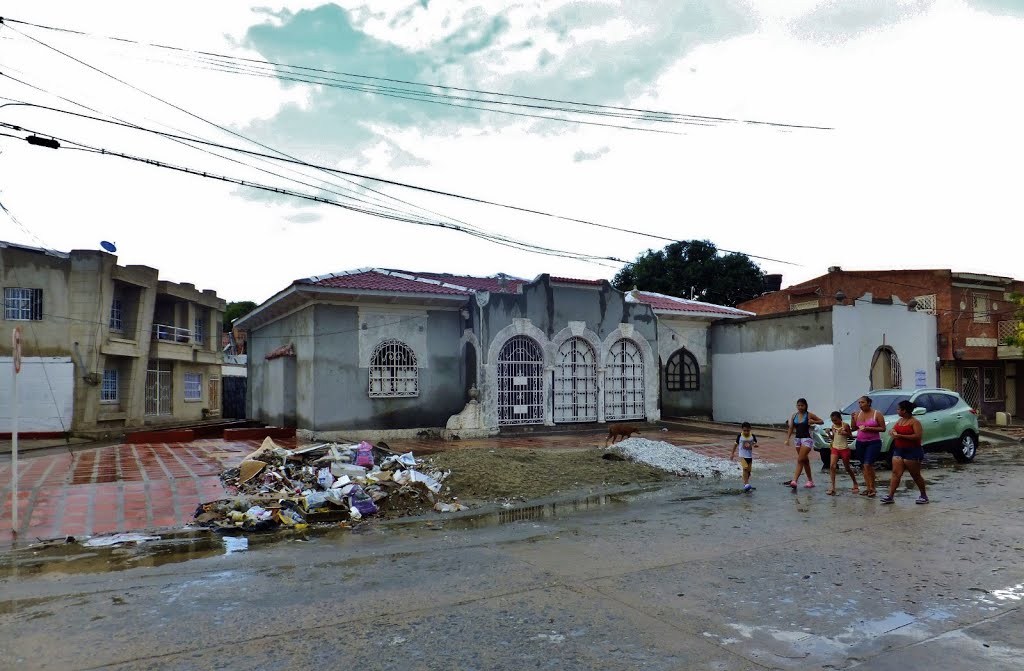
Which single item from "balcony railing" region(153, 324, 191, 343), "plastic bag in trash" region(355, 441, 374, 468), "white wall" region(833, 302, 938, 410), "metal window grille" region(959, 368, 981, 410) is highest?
"balcony railing" region(153, 324, 191, 343)

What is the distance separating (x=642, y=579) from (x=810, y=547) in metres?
2.31

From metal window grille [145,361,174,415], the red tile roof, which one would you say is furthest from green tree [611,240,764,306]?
metal window grille [145,361,174,415]

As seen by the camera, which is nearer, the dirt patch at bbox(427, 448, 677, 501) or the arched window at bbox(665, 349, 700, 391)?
the dirt patch at bbox(427, 448, 677, 501)

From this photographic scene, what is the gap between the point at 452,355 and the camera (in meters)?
19.1

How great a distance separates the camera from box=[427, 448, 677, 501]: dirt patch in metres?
10.9

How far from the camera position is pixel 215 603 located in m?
5.44

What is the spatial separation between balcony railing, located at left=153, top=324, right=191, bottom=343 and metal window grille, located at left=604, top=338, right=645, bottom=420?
20325mm

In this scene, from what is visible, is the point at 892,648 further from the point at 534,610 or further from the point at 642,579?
the point at 534,610

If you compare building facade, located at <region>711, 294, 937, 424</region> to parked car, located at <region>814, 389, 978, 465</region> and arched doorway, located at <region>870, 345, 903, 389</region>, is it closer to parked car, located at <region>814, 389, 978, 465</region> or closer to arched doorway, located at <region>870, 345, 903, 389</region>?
arched doorway, located at <region>870, 345, 903, 389</region>

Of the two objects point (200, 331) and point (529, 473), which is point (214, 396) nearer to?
point (200, 331)

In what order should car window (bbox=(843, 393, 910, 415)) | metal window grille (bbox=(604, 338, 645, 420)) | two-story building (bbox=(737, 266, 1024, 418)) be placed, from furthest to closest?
two-story building (bbox=(737, 266, 1024, 418)) < metal window grille (bbox=(604, 338, 645, 420)) < car window (bbox=(843, 393, 910, 415))

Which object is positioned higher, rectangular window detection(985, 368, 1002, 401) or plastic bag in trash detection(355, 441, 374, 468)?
rectangular window detection(985, 368, 1002, 401)

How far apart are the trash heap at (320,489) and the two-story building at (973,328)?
923 inches

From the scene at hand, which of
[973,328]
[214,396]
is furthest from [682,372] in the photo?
[214,396]
